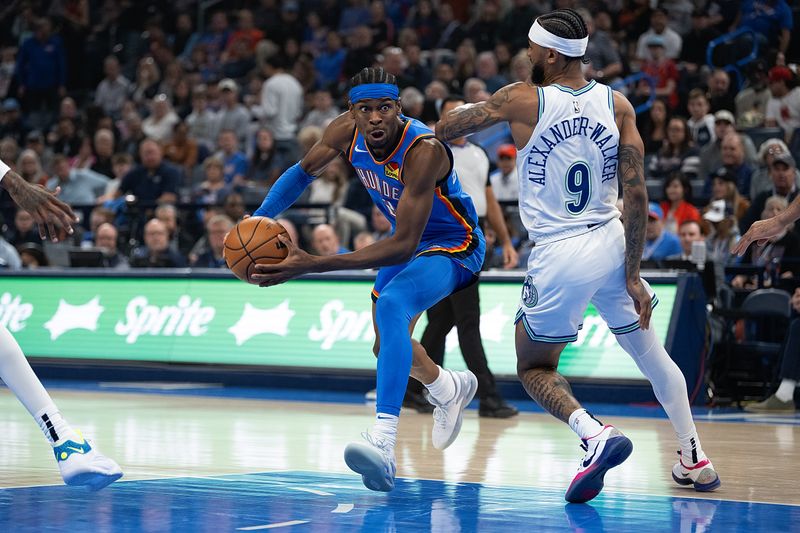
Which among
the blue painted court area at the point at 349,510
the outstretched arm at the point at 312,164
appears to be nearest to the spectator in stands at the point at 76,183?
the outstretched arm at the point at 312,164

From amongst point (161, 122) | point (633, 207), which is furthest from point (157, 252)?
point (633, 207)

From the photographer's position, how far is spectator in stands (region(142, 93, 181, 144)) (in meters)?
21.2

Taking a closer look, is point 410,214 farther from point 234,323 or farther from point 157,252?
point 157,252

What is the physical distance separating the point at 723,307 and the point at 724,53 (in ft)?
19.6

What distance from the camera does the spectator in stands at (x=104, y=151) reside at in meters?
21.0

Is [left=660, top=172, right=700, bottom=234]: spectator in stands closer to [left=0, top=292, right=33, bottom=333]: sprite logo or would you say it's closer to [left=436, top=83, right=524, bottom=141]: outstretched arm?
[left=0, top=292, right=33, bottom=333]: sprite logo

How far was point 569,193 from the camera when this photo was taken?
20.2ft

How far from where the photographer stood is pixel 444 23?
20469 millimetres

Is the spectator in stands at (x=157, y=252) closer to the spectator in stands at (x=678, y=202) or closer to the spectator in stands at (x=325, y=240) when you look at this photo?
the spectator in stands at (x=325, y=240)

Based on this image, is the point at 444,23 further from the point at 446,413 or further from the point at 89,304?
the point at 446,413

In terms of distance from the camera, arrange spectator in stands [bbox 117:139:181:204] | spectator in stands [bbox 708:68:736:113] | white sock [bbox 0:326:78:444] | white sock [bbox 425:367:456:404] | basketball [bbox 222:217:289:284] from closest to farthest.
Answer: white sock [bbox 0:326:78:444] → basketball [bbox 222:217:289:284] → white sock [bbox 425:367:456:404] → spectator in stands [bbox 708:68:736:113] → spectator in stands [bbox 117:139:181:204]

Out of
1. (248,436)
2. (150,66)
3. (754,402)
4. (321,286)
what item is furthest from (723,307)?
(150,66)

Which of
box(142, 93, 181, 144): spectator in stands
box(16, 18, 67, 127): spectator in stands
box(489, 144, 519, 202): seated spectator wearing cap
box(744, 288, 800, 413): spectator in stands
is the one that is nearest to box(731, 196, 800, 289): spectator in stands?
box(744, 288, 800, 413): spectator in stands

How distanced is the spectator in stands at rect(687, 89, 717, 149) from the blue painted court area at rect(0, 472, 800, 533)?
1034 centimetres
